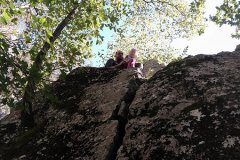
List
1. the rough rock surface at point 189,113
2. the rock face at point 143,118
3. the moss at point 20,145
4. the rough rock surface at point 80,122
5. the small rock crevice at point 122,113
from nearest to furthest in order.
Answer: the rough rock surface at point 189,113, the rock face at point 143,118, the small rock crevice at point 122,113, the rough rock surface at point 80,122, the moss at point 20,145

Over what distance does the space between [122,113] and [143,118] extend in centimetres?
84

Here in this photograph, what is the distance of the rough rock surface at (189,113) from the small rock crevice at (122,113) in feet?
0.81

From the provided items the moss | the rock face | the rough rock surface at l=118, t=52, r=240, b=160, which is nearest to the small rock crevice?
the rock face

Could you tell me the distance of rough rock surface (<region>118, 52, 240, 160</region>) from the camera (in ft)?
23.6

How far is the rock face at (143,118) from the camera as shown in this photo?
7465mm

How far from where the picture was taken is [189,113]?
8.20 metres

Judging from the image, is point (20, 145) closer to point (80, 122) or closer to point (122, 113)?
point (80, 122)

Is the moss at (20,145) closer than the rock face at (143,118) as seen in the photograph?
No

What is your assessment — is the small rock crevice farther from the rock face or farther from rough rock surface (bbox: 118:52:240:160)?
rough rock surface (bbox: 118:52:240:160)

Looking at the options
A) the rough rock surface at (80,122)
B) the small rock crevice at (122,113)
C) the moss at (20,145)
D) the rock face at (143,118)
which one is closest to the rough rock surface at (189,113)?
the rock face at (143,118)

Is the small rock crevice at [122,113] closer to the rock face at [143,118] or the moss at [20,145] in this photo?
the rock face at [143,118]

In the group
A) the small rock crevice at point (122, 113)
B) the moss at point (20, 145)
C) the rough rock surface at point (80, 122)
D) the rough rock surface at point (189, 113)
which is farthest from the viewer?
the moss at point (20, 145)

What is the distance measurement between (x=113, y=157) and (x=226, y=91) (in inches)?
126

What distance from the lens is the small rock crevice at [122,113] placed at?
834 centimetres
